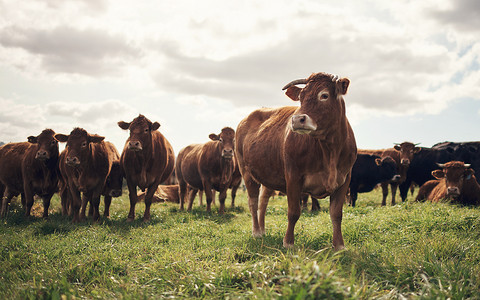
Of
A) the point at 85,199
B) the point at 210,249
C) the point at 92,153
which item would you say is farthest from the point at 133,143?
the point at 210,249

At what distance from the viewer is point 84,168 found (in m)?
9.59

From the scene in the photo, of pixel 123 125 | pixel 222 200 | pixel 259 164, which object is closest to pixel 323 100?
pixel 259 164

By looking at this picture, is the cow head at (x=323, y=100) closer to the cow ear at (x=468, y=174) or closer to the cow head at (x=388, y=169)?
the cow ear at (x=468, y=174)

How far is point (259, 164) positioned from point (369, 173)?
853 cm

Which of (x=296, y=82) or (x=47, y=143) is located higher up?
(x=296, y=82)

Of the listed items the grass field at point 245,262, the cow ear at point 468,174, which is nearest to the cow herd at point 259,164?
the cow ear at point 468,174

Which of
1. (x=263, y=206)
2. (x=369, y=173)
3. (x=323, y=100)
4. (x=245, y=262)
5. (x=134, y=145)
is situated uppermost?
(x=323, y=100)

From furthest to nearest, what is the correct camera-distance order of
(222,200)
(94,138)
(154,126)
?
(222,200), (154,126), (94,138)

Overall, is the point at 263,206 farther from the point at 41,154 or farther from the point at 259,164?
the point at 41,154

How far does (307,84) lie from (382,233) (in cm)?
316

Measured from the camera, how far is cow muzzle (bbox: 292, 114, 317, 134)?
15.0 ft

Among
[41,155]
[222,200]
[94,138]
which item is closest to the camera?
[41,155]

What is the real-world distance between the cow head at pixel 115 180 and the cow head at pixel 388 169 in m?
9.25

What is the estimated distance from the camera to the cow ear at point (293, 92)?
5.75m
